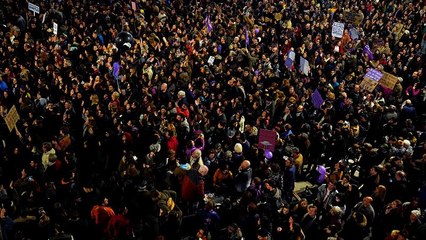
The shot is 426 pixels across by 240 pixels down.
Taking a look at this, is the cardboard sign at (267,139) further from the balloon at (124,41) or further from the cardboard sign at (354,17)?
the cardboard sign at (354,17)

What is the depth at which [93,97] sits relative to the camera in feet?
37.1

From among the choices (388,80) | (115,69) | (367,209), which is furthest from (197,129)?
(388,80)

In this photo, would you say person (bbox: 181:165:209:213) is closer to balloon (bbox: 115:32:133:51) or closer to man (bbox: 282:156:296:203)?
man (bbox: 282:156:296:203)

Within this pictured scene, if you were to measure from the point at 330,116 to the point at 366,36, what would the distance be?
891 cm

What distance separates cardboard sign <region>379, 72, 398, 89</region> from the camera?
1319 cm

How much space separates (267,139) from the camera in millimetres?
9922

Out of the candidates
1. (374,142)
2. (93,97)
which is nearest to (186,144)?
(93,97)

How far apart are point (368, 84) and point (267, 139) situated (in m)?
5.06

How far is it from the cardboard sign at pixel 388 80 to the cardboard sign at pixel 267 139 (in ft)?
17.3

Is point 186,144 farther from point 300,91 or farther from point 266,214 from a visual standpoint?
point 300,91

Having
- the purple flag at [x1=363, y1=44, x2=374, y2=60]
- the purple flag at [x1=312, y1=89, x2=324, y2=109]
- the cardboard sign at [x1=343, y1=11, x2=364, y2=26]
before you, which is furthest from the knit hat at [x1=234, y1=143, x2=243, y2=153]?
the cardboard sign at [x1=343, y1=11, x2=364, y2=26]

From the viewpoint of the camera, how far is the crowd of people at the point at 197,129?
26.7 ft

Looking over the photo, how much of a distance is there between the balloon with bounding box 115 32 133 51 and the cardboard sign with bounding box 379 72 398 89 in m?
7.96

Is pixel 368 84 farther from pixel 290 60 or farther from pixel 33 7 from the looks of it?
pixel 33 7
